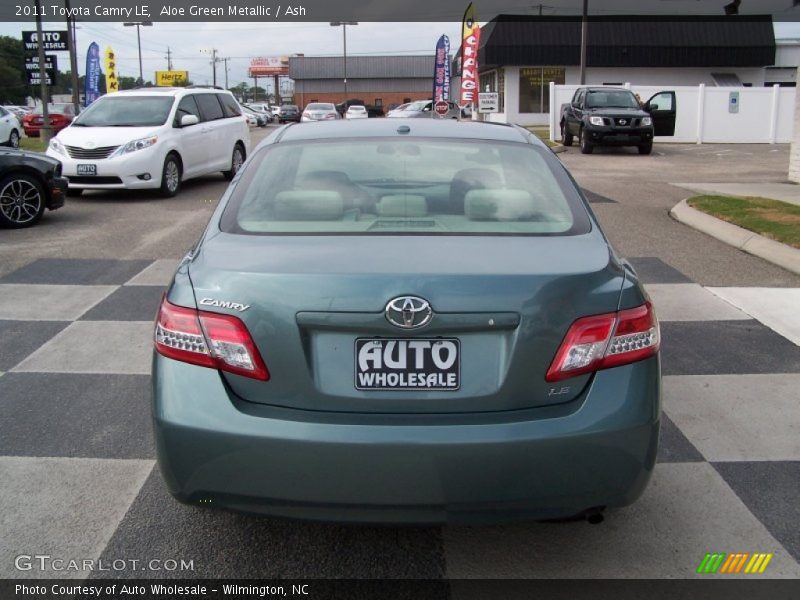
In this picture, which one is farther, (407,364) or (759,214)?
(759,214)

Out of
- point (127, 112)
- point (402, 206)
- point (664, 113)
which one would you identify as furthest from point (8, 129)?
point (402, 206)

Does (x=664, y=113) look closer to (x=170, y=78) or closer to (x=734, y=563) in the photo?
(x=734, y=563)

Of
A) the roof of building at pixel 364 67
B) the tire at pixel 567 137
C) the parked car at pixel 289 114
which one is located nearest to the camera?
the tire at pixel 567 137

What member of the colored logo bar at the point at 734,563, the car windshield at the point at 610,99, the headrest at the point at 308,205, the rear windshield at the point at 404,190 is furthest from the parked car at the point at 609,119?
the colored logo bar at the point at 734,563

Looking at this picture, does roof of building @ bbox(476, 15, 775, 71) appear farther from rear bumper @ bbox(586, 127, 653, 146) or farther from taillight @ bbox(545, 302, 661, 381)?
taillight @ bbox(545, 302, 661, 381)

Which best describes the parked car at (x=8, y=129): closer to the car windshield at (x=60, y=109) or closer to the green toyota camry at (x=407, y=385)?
the car windshield at (x=60, y=109)

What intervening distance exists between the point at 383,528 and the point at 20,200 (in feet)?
29.4

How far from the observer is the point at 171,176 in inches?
536

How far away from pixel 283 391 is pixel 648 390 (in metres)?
1.23

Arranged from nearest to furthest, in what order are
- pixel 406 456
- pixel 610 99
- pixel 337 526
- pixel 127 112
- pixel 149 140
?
1. pixel 406 456
2. pixel 337 526
3. pixel 149 140
4. pixel 127 112
5. pixel 610 99

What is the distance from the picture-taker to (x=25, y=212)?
10320 mm

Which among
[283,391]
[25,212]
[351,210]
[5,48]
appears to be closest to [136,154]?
[25,212]

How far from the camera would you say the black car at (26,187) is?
10.0m

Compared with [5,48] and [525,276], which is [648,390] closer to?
[525,276]
